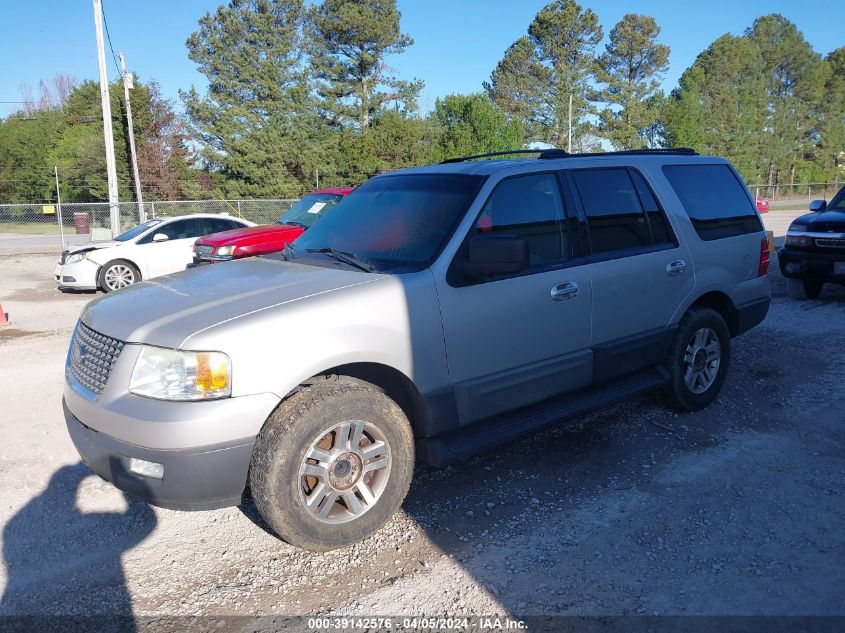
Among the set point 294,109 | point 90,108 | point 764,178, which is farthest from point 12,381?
point 764,178

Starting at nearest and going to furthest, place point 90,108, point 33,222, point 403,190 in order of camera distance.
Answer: point 403,190 → point 33,222 → point 90,108

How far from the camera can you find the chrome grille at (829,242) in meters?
8.55

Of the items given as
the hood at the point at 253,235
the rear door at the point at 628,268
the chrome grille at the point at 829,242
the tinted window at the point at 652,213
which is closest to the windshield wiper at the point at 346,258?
the rear door at the point at 628,268

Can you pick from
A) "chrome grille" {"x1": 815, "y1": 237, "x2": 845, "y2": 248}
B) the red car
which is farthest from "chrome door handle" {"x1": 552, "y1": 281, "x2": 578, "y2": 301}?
the red car

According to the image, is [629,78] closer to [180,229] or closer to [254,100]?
[254,100]

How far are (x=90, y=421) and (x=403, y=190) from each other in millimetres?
2314

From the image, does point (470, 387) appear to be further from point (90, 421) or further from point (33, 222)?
point (33, 222)

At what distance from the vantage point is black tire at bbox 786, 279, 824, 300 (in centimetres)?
945

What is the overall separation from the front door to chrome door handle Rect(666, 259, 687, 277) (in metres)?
0.89

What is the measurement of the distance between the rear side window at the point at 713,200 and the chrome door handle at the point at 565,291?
4.99 ft

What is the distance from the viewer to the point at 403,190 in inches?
174

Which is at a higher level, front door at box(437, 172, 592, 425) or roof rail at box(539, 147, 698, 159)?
roof rail at box(539, 147, 698, 159)

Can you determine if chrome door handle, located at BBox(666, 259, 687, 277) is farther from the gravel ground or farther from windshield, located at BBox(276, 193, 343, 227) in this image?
windshield, located at BBox(276, 193, 343, 227)

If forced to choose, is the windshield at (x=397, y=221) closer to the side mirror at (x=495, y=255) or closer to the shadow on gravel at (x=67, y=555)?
the side mirror at (x=495, y=255)
